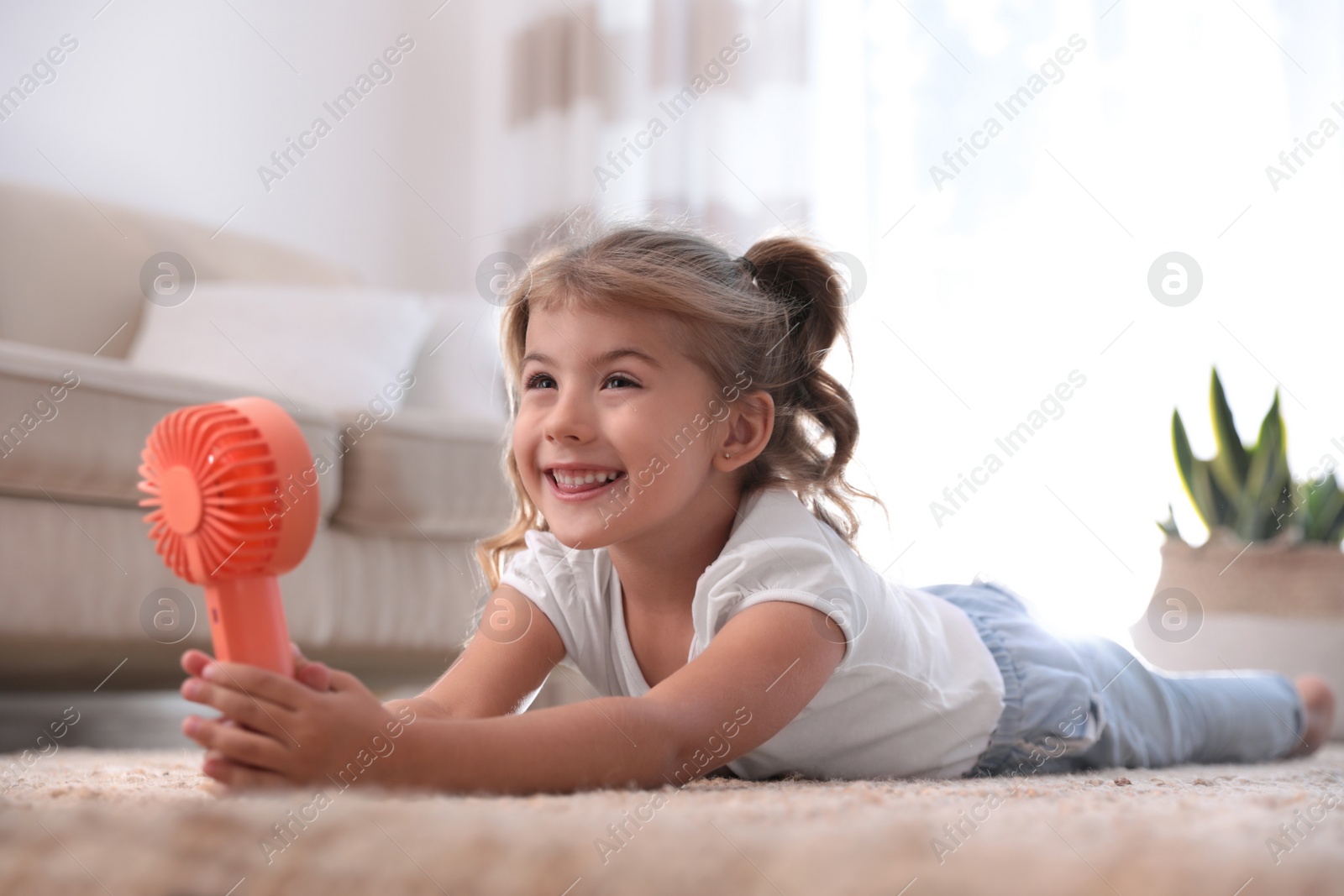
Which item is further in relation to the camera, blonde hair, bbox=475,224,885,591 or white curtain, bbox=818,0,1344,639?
white curtain, bbox=818,0,1344,639

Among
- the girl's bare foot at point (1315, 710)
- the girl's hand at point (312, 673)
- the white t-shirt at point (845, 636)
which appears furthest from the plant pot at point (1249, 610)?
the girl's hand at point (312, 673)

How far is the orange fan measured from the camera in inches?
21.0

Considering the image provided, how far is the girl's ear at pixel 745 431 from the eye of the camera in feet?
3.10

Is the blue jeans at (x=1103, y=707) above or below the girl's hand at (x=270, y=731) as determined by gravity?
below

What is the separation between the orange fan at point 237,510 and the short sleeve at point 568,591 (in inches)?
16.2

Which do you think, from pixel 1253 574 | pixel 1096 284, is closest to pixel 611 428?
pixel 1253 574

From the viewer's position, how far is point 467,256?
10.1 ft

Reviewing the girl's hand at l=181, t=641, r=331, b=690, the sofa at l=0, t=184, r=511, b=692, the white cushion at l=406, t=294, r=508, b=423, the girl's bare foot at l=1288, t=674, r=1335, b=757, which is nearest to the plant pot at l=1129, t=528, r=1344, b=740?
the girl's bare foot at l=1288, t=674, r=1335, b=757

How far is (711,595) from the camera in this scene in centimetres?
82

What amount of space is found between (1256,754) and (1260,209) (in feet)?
3.90

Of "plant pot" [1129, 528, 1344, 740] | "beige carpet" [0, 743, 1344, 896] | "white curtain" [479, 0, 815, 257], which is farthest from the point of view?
"white curtain" [479, 0, 815, 257]

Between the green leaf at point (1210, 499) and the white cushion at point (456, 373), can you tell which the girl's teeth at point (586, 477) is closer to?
the white cushion at point (456, 373)

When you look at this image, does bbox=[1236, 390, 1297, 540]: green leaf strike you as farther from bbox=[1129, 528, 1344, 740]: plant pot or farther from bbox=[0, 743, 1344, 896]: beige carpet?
bbox=[0, 743, 1344, 896]: beige carpet

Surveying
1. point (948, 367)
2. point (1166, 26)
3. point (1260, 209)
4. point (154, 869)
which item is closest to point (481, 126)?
point (948, 367)
